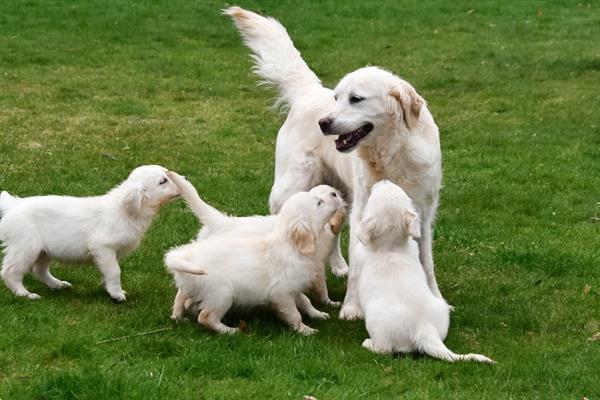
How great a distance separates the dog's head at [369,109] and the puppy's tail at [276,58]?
162 cm

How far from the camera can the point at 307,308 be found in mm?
6773

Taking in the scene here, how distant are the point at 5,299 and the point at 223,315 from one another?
1567 mm

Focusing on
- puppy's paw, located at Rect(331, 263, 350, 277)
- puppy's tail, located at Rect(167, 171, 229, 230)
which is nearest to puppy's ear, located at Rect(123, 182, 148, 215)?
puppy's tail, located at Rect(167, 171, 229, 230)

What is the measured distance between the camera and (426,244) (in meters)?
7.14

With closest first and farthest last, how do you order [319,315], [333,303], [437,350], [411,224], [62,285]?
[437,350] → [411,224] → [319,315] → [62,285] → [333,303]

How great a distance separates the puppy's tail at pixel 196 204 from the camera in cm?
666

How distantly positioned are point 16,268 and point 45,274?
42 cm

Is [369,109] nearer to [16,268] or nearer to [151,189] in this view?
[151,189]

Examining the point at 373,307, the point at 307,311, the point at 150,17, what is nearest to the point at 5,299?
the point at 307,311

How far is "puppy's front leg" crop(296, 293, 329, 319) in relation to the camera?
22.2ft

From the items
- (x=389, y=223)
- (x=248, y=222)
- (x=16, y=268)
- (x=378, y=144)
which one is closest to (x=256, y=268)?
(x=248, y=222)

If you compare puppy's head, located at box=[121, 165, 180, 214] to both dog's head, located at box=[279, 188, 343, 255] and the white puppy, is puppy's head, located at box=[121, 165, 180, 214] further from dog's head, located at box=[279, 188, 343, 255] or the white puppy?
the white puppy

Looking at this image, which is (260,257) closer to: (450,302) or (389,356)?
(389,356)

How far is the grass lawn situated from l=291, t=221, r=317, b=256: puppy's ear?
554 mm
